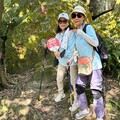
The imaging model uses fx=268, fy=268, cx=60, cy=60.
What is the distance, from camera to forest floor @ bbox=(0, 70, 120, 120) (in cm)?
558

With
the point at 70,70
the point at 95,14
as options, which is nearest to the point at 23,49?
the point at 70,70

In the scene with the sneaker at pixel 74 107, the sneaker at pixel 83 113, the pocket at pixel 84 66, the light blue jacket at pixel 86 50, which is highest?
the light blue jacket at pixel 86 50

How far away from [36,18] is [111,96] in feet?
9.64

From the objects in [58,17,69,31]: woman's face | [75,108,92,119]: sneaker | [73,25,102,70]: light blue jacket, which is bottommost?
[75,108,92,119]: sneaker

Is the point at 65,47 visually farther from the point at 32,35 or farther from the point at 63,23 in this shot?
the point at 32,35

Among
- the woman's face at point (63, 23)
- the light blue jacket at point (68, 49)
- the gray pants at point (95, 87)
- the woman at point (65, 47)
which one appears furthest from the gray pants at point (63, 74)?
the woman's face at point (63, 23)

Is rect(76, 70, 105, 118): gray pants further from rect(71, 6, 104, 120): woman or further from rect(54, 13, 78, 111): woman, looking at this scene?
rect(54, 13, 78, 111): woman

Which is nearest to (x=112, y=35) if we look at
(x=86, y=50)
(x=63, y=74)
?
(x=63, y=74)

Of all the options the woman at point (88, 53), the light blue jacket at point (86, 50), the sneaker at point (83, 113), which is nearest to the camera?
the woman at point (88, 53)

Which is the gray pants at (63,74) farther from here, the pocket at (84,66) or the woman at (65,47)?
the pocket at (84,66)

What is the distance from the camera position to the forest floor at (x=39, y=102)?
5.58 meters

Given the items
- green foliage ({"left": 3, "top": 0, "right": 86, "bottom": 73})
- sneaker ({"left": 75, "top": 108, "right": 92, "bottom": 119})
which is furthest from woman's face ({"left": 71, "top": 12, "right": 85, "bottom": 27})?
green foliage ({"left": 3, "top": 0, "right": 86, "bottom": 73})

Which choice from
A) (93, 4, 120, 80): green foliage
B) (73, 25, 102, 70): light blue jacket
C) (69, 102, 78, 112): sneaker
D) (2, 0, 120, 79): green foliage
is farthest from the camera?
(2, 0, 120, 79): green foliage

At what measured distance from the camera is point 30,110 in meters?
5.72
